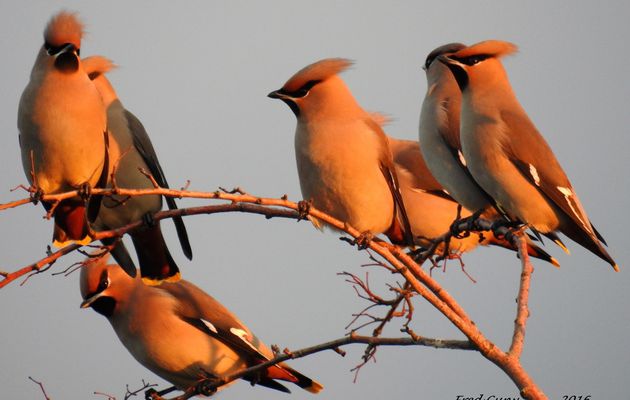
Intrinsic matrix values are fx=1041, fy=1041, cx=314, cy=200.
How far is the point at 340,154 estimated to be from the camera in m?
5.19

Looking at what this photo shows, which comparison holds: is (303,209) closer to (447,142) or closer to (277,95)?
(277,95)

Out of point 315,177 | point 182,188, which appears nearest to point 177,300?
point 315,177

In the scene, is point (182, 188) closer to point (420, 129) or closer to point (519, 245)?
point (519, 245)

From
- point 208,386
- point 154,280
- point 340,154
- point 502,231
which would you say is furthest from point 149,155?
point 502,231

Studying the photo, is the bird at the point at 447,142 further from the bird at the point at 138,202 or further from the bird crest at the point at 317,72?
the bird at the point at 138,202

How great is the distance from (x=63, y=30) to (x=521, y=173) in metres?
2.48

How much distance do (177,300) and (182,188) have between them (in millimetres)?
2603

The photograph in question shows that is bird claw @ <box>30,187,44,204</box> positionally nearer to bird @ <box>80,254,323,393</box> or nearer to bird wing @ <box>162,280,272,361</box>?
bird @ <box>80,254,323,393</box>

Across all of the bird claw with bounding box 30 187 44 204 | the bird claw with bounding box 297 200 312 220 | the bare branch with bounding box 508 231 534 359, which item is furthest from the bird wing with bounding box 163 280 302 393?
the bare branch with bounding box 508 231 534 359

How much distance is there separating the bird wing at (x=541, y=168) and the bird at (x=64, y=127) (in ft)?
6.88

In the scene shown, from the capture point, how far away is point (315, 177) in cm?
516

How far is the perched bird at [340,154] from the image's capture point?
5176 mm

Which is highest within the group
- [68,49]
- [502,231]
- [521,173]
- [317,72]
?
[68,49]

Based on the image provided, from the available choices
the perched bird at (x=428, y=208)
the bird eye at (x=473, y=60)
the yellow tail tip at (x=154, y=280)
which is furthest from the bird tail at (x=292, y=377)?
the bird eye at (x=473, y=60)
